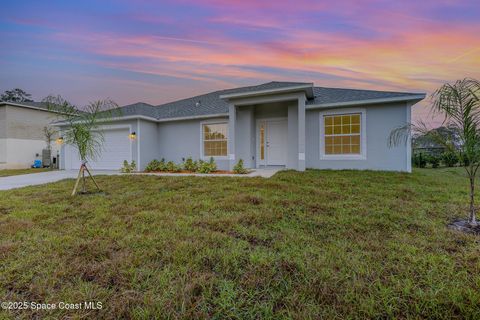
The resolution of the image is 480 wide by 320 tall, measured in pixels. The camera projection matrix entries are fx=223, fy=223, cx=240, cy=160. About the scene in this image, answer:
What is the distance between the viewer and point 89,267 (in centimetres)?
219

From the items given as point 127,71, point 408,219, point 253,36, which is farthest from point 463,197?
point 127,71

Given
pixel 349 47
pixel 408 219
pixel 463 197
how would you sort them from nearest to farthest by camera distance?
pixel 408 219, pixel 463 197, pixel 349 47

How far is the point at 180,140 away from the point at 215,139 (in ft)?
6.79

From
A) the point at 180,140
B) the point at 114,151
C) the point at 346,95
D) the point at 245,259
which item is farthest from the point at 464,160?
the point at 114,151

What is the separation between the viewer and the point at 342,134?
9664 millimetres

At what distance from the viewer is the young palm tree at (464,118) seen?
11.0ft

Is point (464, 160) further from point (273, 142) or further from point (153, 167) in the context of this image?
point (153, 167)

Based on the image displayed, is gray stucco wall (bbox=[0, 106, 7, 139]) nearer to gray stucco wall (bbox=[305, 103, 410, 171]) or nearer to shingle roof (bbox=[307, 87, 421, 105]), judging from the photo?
shingle roof (bbox=[307, 87, 421, 105])

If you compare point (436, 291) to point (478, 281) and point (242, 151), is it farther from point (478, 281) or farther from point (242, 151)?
point (242, 151)

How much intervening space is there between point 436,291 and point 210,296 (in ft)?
5.87

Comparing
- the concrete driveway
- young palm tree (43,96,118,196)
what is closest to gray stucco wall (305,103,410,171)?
young palm tree (43,96,118,196)

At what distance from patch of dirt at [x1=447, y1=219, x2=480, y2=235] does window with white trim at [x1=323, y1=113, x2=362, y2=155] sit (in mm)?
6358

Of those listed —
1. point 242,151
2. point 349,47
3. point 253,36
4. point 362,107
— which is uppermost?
point 253,36

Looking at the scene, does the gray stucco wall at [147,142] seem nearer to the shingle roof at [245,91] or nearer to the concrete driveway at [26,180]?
the shingle roof at [245,91]
